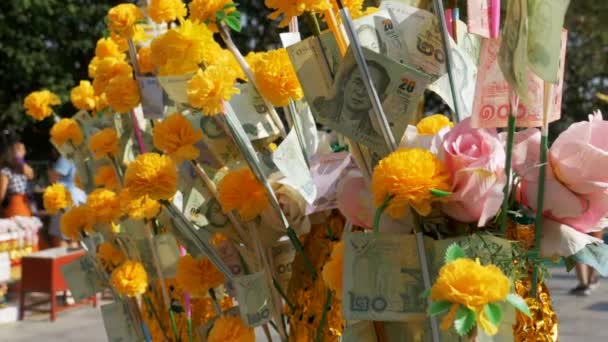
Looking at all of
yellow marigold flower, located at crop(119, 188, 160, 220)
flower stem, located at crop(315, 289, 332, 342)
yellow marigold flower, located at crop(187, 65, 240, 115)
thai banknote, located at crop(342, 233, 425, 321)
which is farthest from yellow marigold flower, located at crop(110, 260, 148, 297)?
thai banknote, located at crop(342, 233, 425, 321)

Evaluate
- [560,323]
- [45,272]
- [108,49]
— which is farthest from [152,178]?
[45,272]

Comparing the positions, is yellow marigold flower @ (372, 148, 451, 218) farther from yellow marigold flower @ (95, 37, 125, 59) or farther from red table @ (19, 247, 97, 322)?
red table @ (19, 247, 97, 322)

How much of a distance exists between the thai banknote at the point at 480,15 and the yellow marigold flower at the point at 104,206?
0.94 meters

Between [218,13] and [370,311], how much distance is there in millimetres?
514

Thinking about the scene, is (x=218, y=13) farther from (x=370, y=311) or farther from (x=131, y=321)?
(x=131, y=321)

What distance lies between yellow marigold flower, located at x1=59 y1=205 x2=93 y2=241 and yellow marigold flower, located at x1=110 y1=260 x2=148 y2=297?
0.16 meters

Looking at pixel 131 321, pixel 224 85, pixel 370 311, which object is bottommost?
pixel 131 321

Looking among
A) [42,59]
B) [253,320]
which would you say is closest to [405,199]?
[253,320]

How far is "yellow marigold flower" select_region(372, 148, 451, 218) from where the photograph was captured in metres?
0.85

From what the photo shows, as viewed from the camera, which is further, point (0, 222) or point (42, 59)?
point (42, 59)

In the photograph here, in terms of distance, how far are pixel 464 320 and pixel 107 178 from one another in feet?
3.88

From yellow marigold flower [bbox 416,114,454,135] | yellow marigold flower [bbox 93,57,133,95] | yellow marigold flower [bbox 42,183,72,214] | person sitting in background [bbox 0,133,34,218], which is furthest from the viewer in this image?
person sitting in background [bbox 0,133,34,218]

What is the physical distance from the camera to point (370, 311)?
0.94m

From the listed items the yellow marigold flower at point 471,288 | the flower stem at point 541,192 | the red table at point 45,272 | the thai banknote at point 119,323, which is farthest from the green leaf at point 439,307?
the red table at point 45,272
